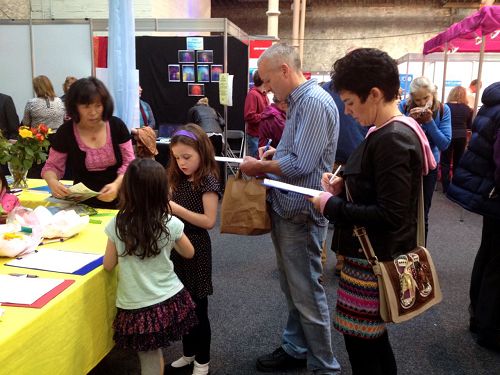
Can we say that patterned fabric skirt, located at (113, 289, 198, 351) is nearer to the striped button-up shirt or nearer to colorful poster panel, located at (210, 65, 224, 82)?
the striped button-up shirt

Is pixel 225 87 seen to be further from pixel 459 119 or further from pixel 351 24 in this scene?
pixel 351 24

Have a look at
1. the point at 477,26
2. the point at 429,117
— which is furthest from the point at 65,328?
the point at 477,26

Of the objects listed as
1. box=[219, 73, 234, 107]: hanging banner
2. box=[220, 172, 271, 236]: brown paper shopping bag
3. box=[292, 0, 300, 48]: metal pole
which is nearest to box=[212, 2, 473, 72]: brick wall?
box=[292, 0, 300, 48]: metal pole

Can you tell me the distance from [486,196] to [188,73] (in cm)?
502

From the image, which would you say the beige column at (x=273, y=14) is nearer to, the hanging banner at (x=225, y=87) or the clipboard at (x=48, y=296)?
the hanging banner at (x=225, y=87)

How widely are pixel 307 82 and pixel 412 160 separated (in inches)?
26.3

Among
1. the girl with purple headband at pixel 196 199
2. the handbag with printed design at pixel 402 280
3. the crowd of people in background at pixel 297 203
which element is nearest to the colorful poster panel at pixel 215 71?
the crowd of people in background at pixel 297 203

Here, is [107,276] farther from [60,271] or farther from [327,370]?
[327,370]

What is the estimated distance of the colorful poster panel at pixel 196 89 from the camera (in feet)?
21.4

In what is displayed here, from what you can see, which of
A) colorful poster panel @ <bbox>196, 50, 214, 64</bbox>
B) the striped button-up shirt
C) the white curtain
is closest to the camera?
the striped button-up shirt

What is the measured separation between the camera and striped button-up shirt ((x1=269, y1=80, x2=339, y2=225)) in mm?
1697

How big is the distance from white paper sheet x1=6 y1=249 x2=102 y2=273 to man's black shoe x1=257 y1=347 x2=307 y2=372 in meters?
0.95

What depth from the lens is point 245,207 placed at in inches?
71.4

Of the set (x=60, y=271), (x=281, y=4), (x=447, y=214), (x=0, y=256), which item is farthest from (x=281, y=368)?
(x=281, y=4)
